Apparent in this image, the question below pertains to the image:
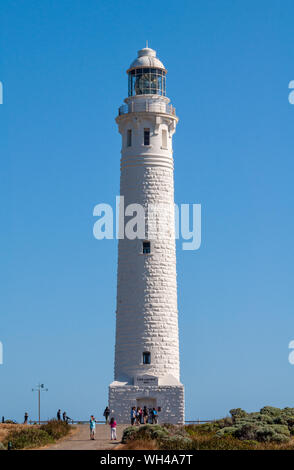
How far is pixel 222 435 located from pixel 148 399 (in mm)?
9490

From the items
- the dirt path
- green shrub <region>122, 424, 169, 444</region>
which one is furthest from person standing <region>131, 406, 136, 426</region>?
green shrub <region>122, 424, 169, 444</region>

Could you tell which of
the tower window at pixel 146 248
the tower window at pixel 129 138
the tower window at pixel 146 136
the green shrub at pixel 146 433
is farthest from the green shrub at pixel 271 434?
the tower window at pixel 129 138

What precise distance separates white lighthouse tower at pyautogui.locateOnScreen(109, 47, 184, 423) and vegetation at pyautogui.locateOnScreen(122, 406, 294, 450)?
11.8 feet

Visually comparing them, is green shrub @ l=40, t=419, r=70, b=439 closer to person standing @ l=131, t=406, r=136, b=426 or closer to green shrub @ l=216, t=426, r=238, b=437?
person standing @ l=131, t=406, r=136, b=426

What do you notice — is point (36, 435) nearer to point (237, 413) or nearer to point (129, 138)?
point (237, 413)

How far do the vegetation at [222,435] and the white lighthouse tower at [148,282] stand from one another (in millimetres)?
3612

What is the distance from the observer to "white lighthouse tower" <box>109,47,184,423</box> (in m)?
50.7

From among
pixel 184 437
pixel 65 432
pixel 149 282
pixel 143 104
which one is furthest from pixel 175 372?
pixel 143 104

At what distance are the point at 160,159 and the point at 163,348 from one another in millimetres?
10945

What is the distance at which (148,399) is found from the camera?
5069 cm

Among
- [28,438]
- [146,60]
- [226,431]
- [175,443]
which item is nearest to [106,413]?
[226,431]

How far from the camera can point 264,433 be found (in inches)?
1617

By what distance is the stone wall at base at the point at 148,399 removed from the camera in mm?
50375

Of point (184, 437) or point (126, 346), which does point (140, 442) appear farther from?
point (126, 346)
